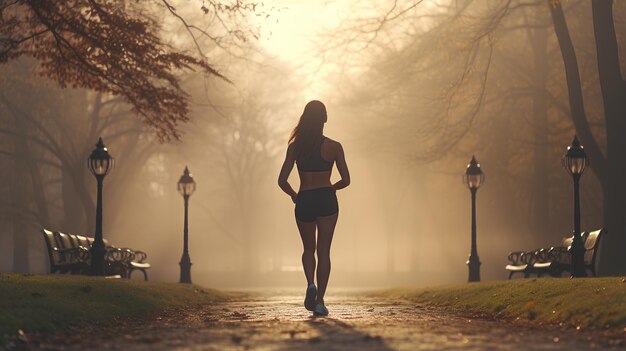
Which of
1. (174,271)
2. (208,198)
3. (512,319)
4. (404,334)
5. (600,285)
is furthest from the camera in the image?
(208,198)

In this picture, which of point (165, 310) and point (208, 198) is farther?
point (208, 198)

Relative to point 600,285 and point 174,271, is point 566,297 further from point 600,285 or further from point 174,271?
point 174,271

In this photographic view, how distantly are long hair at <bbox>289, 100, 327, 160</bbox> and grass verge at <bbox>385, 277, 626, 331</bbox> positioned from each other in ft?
11.2

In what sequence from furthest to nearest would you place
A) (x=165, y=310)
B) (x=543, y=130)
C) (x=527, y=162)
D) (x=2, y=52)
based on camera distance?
1. (x=527, y=162)
2. (x=543, y=130)
3. (x=2, y=52)
4. (x=165, y=310)

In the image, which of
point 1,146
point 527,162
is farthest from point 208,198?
point 527,162

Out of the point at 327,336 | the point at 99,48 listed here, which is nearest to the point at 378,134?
the point at 99,48

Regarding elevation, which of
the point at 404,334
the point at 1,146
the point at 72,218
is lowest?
the point at 404,334

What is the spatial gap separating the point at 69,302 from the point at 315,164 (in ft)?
12.0

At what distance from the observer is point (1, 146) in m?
48.3

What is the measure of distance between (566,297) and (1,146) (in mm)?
38602

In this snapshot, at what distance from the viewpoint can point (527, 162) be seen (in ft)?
131

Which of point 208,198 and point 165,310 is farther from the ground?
point 208,198

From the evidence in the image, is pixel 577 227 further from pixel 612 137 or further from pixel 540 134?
pixel 540 134

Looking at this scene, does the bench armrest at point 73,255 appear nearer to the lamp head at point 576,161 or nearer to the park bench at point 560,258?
the park bench at point 560,258
